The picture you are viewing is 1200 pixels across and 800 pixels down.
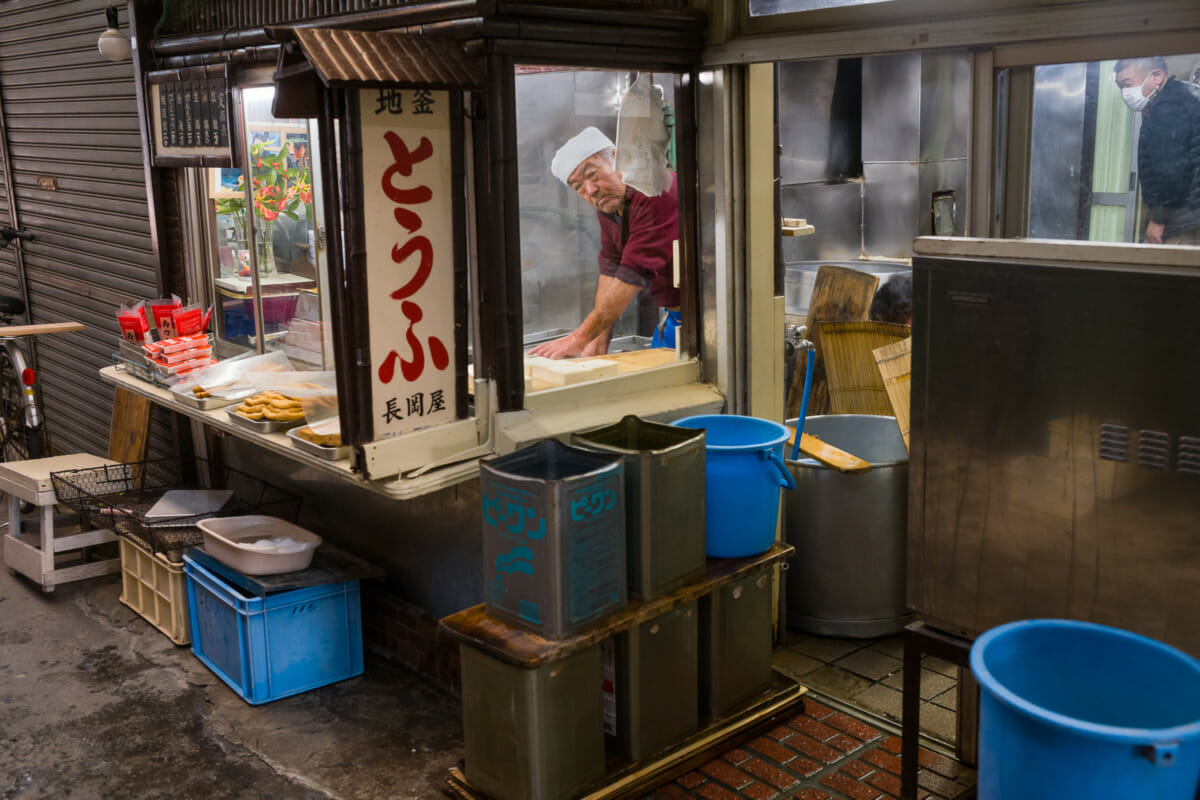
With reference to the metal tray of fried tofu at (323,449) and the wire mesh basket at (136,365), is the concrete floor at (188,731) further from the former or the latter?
the wire mesh basket at (136,365)

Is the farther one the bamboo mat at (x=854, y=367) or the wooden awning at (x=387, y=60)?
the bamboo mat at (x=854, y=367)

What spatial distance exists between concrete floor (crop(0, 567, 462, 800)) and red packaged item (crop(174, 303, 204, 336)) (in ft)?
5.99

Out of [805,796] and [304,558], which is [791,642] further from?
[304,558]

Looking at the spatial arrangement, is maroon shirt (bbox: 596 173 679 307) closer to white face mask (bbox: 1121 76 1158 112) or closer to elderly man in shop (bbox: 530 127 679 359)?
elderly man in shop (bbox: 530 127 679 359)

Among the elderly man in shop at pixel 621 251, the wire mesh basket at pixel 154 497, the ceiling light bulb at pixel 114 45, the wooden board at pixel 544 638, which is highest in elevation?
the ceiling light bulb at pixel 114 45

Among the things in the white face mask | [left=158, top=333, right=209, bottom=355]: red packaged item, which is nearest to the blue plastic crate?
[left=158, top=333, right=209, bottom=355]: red packaged item

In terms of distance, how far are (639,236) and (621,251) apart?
0.12m

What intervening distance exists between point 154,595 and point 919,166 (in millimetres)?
6422

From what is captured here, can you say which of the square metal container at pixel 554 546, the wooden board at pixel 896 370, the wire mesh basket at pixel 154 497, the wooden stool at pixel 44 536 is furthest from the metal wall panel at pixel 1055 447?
the wooden stool at pixel 44 536

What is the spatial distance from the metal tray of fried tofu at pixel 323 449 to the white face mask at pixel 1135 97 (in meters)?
4.87

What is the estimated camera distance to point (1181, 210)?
5.85 meters

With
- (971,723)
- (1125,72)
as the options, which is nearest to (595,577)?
(971,723)

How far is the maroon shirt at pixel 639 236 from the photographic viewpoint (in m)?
5.38

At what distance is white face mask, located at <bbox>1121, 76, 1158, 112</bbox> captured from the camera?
625 centimetres
